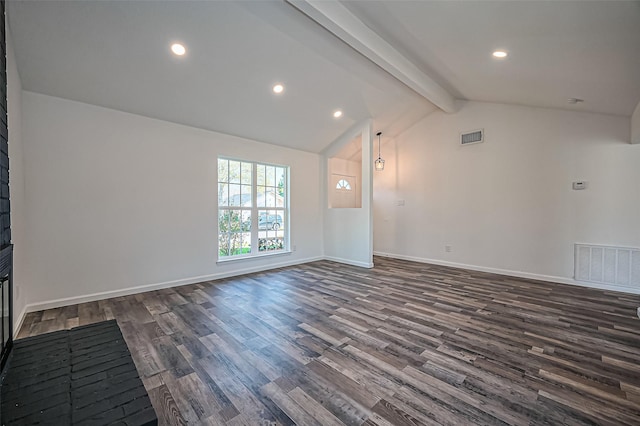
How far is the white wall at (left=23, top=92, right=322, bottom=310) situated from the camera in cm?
329

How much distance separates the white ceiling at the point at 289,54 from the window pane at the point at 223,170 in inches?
25.0

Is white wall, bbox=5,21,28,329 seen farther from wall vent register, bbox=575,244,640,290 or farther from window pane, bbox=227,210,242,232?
wall vent register, bbox=575,244,640,290

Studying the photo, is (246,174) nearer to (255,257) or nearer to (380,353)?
(255,257)

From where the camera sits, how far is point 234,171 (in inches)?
202

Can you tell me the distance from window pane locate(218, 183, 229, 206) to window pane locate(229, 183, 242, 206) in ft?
0.21

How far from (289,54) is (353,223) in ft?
11.5

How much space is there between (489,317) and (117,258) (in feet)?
15.8

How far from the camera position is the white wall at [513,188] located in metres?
4.13

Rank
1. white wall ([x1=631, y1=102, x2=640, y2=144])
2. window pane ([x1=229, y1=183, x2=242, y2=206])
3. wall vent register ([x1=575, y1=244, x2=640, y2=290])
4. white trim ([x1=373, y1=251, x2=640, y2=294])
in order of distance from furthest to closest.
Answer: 1. window pane ([x1=229, y1=183, x2=242, y2=206])
2. white trim ([x1=373, y1=251, x2=640, y2=294])
3. wall vent register ([x1=575, y1=244, x2=640, y2=290])
4. white wall ([x1=631, y1=102, x2=640, y2=144])

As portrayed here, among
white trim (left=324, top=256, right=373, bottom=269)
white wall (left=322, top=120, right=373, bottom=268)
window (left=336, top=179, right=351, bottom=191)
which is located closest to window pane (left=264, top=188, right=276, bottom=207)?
white wall (left=322, top=120, right=373, bottom=268)

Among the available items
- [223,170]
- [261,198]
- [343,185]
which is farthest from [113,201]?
[343,185]

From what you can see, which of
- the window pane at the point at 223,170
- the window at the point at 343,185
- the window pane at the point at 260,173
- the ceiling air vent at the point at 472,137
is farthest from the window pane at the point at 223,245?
the ceiling air vent at the point at 472,137

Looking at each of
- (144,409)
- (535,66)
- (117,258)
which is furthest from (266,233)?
(535,66)

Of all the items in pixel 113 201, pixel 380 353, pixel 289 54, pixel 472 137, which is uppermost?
pixel 289 54
